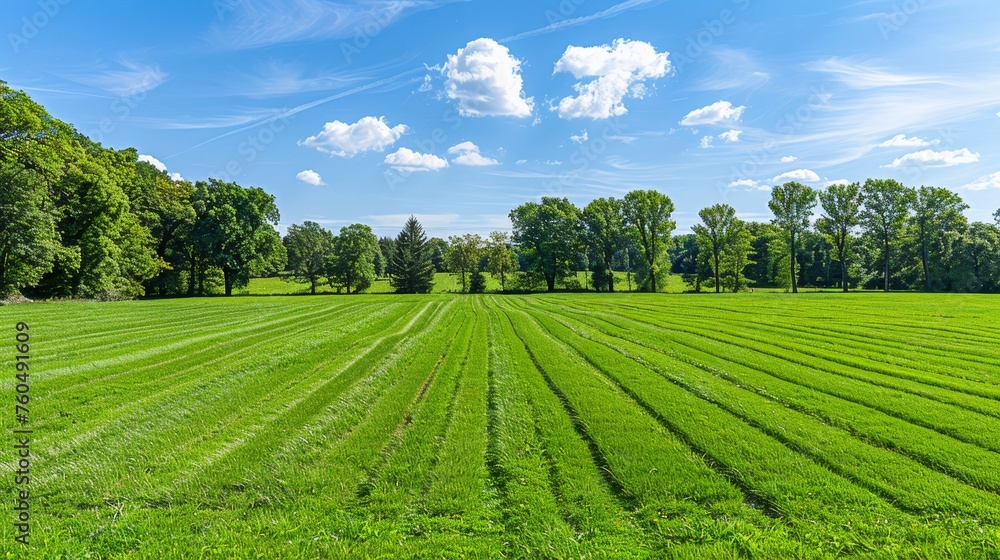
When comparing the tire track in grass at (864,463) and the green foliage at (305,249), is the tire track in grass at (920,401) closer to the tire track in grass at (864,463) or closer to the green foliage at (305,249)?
the tire track in grass at (864,463)

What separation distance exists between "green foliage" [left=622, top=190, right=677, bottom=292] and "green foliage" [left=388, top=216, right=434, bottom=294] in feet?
94.2

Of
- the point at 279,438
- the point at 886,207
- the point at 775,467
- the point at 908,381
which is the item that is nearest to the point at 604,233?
the point at 886,207

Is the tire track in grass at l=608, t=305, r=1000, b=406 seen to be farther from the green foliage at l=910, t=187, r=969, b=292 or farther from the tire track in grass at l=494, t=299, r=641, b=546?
the green foliage at l=910, t=187, r=969, b=292

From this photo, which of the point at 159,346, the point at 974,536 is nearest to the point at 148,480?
the point at 974,536

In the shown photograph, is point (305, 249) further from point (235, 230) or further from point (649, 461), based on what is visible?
point (649, 461)

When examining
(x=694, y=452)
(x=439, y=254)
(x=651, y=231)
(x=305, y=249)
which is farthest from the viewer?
(x=439, y=254)

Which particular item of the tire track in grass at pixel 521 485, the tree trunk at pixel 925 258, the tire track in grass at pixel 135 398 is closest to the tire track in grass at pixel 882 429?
the tire track in grass at pixel 521 485

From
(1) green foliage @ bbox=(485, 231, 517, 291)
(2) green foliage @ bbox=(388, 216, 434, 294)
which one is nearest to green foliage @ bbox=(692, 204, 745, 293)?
(1) green foliage @ bbox=(485, 231, 517, 291)

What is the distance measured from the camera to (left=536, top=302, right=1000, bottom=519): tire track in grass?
13.0ft

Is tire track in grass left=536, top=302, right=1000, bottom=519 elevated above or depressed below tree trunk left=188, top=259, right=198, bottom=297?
below

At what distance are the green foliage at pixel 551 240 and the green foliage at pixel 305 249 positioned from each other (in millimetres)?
33344

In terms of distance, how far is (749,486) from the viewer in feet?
14.4

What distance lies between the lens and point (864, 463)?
4.82 meters

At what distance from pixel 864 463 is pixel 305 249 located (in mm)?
73142
